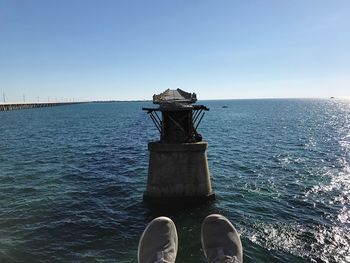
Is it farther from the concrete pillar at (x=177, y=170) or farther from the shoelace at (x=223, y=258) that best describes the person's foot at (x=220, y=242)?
the concrete pillar at (x=177, y=170)

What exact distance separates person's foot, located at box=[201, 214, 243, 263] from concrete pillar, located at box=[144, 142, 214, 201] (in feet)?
21.4

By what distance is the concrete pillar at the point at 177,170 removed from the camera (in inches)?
653

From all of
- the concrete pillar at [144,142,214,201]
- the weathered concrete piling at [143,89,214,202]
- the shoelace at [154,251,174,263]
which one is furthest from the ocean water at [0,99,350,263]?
the shoelace at [154,251,174,263]

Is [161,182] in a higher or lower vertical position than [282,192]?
higher

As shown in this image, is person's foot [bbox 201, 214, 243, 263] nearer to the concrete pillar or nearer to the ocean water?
the ocean water

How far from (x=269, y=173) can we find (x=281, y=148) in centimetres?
1421

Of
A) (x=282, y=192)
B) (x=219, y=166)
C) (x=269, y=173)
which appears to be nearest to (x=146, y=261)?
(x=282, y=192)

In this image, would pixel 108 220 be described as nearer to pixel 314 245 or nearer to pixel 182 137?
pixel 182 137

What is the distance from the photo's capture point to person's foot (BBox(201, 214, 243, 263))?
355 inches

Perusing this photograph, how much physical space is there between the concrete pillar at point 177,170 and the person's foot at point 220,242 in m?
6.51

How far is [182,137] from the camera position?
18281 millimetres

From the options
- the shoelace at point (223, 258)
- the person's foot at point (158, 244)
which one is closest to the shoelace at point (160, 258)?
the person's foot at point (158, 244)

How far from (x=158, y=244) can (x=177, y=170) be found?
7590 millimetres

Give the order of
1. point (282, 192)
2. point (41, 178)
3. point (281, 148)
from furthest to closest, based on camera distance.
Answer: point (281, 148), point (41, 178), point (282, 192)
